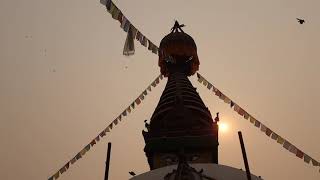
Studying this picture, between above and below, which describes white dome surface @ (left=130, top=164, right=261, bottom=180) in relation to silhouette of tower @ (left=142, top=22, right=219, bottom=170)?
below

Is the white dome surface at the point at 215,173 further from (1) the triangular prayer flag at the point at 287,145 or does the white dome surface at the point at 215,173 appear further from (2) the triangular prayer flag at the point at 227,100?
(2) the triangular prayer flag at the point at 227,100

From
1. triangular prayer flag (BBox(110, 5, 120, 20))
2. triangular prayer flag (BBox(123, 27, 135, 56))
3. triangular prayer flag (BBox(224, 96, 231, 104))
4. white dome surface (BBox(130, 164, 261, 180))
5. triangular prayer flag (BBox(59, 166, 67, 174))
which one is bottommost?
white dome surface (BBox(130, 164, 261, 180))

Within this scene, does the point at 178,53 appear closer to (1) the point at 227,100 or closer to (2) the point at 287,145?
(1) the point at 227,100

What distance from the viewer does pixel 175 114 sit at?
18.4 metres

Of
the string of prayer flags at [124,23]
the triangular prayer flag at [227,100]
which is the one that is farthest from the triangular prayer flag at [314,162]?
the string of prayer flags at [124,23]

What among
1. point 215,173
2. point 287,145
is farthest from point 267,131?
point 215,173

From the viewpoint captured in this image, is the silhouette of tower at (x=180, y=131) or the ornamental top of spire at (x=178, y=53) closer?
the silhouette of tower at (x=180, y=131)

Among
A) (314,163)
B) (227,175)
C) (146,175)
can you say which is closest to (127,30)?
(146,175)

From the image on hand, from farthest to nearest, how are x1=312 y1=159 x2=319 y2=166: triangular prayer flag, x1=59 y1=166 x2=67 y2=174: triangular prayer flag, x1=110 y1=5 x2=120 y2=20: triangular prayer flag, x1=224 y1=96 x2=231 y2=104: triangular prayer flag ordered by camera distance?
x1=224 y1=96 x2=231 y2=104: triangular prayer flag, x1=59 y1=166 x2=67 y2=174: triangular prayer flag, x1=312 y1=159 x2=319 y2=166: triangular prayer flag, x1=110 y1=5 x2=120 y2=20: triangular prayer flag

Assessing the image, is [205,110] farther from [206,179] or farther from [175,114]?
[206,179]

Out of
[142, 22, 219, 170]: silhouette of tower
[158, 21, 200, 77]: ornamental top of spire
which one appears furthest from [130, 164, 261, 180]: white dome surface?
[158, 21, 200, 77]: ornamental top of spire

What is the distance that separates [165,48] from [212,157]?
373 inches

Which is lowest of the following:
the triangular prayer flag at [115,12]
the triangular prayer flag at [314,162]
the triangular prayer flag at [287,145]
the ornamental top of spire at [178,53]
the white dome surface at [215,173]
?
the white dome surface at [215,173]

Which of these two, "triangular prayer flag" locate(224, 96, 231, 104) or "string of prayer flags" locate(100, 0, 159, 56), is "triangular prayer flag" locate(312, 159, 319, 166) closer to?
"triangular prayer flag" locate(224, 96, 231, 104)
